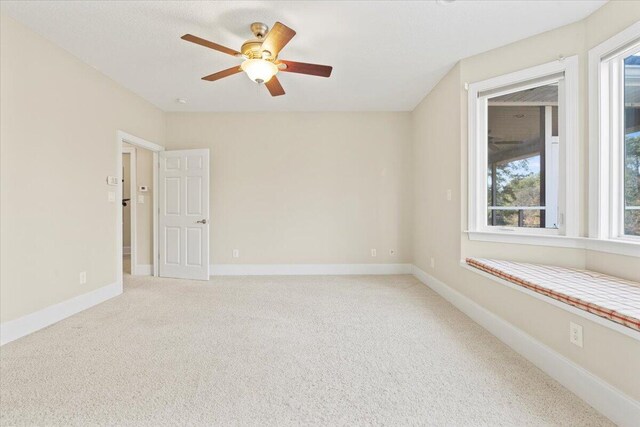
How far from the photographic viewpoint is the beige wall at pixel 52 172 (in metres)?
2.46

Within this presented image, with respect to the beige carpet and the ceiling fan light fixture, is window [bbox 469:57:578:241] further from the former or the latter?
the ceiling fan light fixture

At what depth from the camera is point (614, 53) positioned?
2.23 m

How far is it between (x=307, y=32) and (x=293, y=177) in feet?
8.14

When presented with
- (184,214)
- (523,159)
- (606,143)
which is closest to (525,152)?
(523,159)

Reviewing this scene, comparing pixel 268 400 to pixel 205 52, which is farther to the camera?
pixel 205 52

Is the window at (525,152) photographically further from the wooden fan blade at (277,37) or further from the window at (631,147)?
the wooden fan blade at (277,37)

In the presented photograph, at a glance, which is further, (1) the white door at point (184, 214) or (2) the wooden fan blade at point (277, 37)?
(1) the white door at point (184, 214)

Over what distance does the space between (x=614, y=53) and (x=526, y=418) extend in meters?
2.57

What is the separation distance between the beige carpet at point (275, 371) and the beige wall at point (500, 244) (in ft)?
0.91

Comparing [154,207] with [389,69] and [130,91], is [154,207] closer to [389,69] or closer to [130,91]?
[130,91]

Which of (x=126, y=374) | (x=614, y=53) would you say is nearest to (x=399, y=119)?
(x=614, y=53)

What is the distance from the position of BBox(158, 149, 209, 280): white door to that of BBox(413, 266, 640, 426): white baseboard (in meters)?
3.72

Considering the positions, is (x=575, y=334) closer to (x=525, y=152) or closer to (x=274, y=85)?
(x=525, y=152)

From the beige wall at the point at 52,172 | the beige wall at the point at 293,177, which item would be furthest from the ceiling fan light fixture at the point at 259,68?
the beige wall at the point at 293,177
